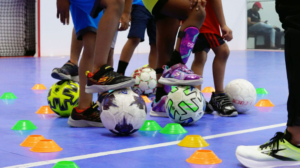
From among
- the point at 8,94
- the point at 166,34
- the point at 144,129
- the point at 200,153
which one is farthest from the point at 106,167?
the point at 8,94

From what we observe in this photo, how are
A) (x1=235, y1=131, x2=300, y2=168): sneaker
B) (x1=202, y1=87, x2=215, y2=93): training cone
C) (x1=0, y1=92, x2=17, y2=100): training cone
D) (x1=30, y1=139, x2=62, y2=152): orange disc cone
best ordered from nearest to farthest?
(x1=235, y1=131, x2=300, y2=168): sneaker < (x1=30, y1=139, x2=62, y2=152): orange disc cone < (x1=0, y1=92, x2=17, y2=100): training cone < (x1=202, y1=87, x2=215, y2=93): training cone

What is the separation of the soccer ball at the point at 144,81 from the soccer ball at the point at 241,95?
1.29 m

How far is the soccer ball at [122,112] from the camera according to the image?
100 inches

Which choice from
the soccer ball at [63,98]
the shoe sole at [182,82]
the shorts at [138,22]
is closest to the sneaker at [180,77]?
the shoe sole at [182,82]

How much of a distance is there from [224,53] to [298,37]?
5.66 ft

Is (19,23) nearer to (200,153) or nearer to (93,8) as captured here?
(93,8)

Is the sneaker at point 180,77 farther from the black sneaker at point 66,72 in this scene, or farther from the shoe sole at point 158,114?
the black sneaker at point 66,72

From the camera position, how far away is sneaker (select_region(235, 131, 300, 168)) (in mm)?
1905

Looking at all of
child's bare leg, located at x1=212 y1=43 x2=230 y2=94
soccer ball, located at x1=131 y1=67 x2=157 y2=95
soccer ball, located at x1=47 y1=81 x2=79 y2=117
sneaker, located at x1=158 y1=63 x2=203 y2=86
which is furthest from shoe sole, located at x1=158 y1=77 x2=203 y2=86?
soccer ball, located at x1=131 y1=67 x2=157 y2=95

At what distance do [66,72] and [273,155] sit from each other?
1.99 meters

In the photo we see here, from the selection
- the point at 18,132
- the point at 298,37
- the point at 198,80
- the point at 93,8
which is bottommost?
the point at 18,132

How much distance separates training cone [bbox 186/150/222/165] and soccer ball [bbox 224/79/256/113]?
5.21 ft

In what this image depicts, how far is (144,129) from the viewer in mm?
2814

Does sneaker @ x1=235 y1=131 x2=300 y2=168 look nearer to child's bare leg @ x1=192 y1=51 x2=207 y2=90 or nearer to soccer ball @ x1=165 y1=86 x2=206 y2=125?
soccer ball @ x1=165 y1=86 x2=206 y2=125
